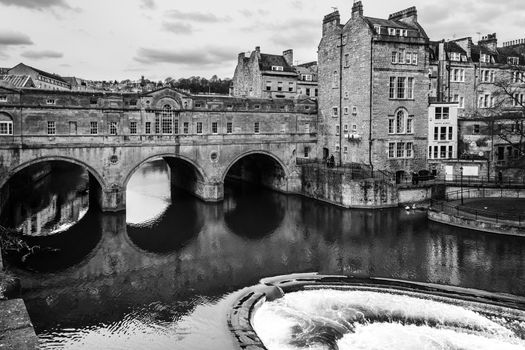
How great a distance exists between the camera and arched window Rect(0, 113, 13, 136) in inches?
1383

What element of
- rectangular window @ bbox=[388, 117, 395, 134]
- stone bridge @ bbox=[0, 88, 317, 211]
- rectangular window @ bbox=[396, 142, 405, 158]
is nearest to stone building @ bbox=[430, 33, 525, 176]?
rectangular window @ bbox=[396, 142, 405, 158]

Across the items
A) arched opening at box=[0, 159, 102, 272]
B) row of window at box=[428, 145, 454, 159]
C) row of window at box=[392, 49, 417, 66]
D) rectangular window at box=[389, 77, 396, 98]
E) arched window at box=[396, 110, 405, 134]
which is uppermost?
row of window at box=[392, 49, 417, 66]

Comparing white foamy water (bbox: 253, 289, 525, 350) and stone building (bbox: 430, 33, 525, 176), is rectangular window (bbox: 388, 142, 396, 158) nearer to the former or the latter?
stone building (bbox: 430, 33, 525, 176)

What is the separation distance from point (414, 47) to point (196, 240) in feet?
91.7

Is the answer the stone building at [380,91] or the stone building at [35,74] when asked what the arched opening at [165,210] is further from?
the stone building at [35,74]

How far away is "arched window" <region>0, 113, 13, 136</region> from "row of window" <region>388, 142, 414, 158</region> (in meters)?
32.5

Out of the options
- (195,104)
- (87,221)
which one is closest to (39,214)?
(87,221)

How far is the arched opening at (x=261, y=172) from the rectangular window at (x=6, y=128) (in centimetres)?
1921

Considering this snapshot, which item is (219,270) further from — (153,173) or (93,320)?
(153,173)

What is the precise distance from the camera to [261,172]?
54.7m

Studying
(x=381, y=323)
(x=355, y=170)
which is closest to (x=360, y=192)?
(x=355, y=170)

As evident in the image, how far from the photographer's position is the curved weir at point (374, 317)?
17656 mm

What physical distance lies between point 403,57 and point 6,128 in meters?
34.7

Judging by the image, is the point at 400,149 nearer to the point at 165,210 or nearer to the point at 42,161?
the point at 165,210
